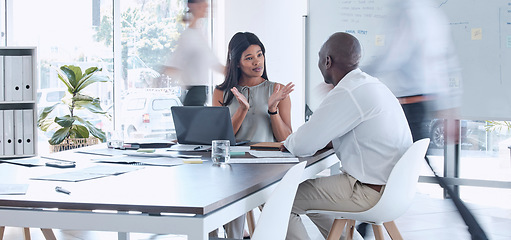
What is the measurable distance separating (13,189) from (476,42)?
11.1ft

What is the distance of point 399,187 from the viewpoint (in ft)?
8.01

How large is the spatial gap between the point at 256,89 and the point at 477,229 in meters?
1.83

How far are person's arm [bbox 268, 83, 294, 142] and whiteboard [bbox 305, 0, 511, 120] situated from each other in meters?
1.22

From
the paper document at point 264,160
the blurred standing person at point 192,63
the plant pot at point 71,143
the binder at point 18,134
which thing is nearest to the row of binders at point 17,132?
the binder at point 18,134

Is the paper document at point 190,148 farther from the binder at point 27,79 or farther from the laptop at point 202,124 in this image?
the binder at point 27,79

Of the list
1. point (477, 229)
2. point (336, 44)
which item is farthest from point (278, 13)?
point (336, 44)

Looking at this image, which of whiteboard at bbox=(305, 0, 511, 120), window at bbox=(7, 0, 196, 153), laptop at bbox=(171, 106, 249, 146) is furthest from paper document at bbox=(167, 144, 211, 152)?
window at bbox=(7, 0, 196, 153)

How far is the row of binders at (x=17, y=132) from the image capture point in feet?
14.0

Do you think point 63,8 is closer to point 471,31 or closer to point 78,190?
point 471,31

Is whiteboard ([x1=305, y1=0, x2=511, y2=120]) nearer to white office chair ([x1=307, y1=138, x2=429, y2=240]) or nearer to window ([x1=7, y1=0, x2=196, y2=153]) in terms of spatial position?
white office chair ([x1=307, y1=138, x2=429, y2=240])

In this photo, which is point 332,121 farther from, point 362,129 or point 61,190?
point 61,190

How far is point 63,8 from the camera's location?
5453mm

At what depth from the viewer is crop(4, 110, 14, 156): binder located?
4.28 meters

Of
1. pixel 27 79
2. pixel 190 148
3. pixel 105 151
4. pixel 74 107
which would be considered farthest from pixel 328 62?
pixel 74 107
